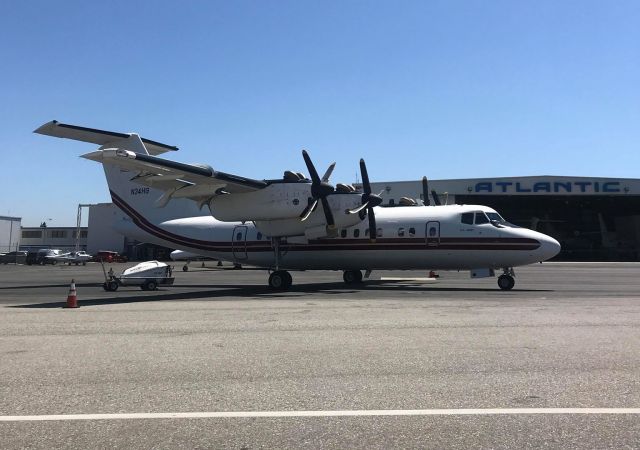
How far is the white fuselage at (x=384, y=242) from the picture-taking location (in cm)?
2006

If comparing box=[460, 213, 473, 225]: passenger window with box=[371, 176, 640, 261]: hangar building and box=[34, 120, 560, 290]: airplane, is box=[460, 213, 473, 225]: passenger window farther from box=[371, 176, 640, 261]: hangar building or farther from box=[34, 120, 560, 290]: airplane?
box=[371, 176, 640, 261]: hangar building

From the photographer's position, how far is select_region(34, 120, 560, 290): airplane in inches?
776

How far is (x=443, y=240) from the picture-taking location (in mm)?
20828

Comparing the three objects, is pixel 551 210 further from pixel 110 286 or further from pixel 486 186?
pixel 110 286

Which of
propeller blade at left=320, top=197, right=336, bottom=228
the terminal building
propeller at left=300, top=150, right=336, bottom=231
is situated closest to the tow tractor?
propeller at left=300, top=150, right=336, bottom=231

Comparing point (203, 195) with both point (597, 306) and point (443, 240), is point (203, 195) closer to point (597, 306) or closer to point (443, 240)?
point (443, 240)

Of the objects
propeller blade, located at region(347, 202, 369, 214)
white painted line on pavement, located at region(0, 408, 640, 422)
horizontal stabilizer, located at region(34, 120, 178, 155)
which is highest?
horizontal stabilizer, located at region(34, 120, 178, 155)

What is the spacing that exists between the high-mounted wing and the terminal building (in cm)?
2592

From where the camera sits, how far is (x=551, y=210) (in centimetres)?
7344

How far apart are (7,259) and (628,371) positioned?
8125cm

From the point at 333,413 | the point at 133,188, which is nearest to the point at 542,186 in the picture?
the point at 133,188

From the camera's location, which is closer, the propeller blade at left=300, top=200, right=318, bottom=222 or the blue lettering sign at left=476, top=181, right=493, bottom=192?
the propeller blade at left=300, top=200, right=318, bottom=222

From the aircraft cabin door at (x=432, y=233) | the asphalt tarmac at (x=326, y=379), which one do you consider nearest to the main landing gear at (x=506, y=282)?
the aircraft cabin door at (x=432, y=233)

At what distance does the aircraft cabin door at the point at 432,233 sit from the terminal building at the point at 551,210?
31.9 meters
